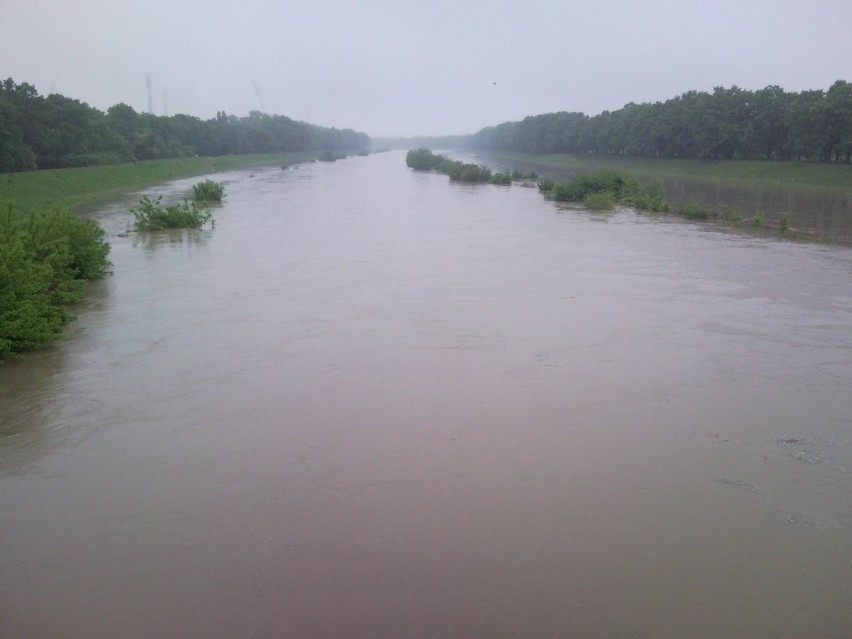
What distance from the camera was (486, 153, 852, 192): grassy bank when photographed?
39750 mm

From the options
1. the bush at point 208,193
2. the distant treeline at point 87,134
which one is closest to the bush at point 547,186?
the bush at point 208,193

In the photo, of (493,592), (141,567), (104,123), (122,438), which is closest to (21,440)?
(122,438)

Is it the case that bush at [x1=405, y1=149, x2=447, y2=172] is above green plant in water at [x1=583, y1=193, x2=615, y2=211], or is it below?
above

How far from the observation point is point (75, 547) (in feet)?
16.6

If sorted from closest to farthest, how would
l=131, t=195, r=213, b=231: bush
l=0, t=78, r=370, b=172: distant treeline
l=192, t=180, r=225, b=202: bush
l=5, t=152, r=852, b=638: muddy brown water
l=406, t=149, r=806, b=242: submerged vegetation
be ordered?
l=5, t=152, r=852, b=638: muddy brown water → l=131, t=195, r=213, b=231: bush → l=406, t=149, r=806, b=242: submerged vegetation → l=192, t=180, r=225, b=202: bush → l=0, t=78, r=370, b=172: distant treeline

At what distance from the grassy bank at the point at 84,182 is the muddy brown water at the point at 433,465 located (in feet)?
30.7

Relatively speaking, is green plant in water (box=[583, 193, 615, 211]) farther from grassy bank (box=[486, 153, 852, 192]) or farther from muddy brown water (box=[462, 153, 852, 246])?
grassy bank (box=[486, 153, 852, 192])

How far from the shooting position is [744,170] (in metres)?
47.2

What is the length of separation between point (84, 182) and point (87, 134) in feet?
39.4

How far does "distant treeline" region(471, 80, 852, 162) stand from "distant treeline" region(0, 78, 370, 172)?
1620 inches

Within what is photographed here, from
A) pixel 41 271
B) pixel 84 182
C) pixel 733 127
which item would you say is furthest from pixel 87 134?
pixel 733 127

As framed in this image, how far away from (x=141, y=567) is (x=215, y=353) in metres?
4.89

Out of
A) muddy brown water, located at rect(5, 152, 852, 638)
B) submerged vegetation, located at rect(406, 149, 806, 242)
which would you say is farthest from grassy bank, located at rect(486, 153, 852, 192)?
muddy brown water, located at rect(5, 152, 852, 638)

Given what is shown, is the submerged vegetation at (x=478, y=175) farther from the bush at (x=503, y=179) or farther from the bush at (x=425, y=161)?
the bush at (x=425, y=161)
